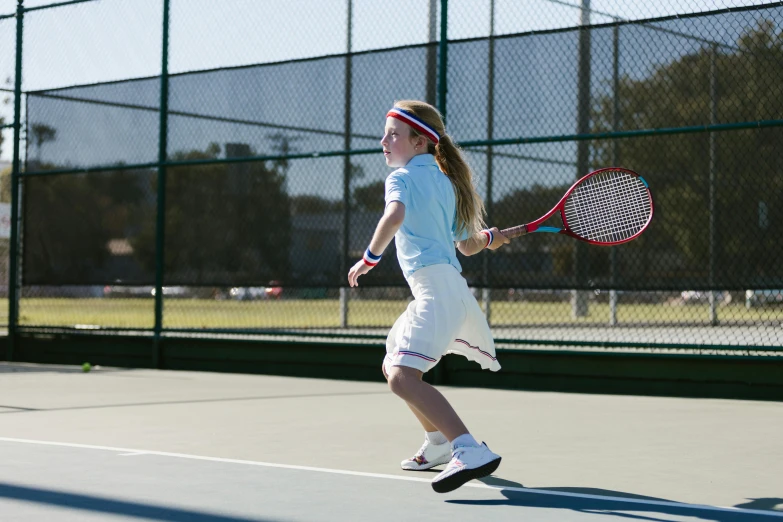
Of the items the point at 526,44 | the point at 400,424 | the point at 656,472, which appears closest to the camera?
the point at 656,472

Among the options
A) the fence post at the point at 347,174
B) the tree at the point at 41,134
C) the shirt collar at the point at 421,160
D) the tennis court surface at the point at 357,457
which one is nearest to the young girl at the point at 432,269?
the shirt collar at the point at 421,160

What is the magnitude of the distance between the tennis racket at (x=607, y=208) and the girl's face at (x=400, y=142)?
2.88 feet

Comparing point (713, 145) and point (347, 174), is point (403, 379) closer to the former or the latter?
point (347, 174)

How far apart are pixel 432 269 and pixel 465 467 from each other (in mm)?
795

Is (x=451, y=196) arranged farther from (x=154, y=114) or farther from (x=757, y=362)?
(x=154, y=114)

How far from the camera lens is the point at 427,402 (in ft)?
14.4

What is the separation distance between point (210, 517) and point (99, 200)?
27.1 ft

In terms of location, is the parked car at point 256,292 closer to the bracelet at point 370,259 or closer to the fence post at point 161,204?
the fence post at point 161,204

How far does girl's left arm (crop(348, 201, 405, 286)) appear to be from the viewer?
4379 mm

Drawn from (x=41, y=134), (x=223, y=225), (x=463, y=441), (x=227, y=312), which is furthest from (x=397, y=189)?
(x=41, y=134)

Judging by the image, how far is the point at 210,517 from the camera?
13.0 feet

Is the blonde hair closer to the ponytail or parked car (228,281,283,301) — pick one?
the ponytail

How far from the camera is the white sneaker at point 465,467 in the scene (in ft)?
13.8

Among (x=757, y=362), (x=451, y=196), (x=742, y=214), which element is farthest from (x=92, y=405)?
(x=742, y=214)
